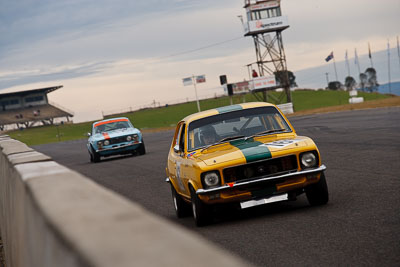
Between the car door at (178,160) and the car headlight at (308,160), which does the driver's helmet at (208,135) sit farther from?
the car headlight at (308,160)

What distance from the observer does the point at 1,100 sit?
132375 millimetres

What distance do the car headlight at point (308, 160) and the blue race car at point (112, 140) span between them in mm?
16566

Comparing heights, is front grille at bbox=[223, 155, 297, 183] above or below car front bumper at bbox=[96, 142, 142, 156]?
above

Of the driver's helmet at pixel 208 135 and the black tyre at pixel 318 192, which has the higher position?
the driver's helmet at pixel 208 135

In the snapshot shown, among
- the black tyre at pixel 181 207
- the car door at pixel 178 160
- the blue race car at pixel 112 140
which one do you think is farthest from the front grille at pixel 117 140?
the black tyre at pixel 181 207

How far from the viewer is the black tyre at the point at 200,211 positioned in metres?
8.08

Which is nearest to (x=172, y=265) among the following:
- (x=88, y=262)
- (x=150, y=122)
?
(x=88, y=262)

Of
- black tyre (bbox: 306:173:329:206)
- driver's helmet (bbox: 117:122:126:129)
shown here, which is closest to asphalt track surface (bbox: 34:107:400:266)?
black tyre (bbox: 306:173:329:206)

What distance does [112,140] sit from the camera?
79.4ft

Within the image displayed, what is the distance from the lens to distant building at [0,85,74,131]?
125438mm

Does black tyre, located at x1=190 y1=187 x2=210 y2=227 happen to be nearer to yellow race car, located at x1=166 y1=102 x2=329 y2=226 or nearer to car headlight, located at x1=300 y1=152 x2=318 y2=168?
yellow race car, located at x1=166 y1=102 x2=329 y2=226

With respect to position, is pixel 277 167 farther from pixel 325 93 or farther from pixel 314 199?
pixel 325 93

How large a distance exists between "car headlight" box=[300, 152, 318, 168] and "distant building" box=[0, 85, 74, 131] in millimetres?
119775

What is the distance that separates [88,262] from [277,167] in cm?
666
